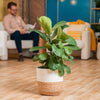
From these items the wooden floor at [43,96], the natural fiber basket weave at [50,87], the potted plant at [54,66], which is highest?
the potted plant at [54,66]

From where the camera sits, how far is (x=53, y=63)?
200 cm

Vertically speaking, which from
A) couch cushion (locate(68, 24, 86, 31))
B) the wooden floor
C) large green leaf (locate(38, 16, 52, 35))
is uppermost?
couch cushion (locate(68, 24, 86, 31))

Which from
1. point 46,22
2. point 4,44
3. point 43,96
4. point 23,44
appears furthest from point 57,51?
point 23,44

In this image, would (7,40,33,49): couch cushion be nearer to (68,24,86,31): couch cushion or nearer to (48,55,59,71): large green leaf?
(68,24,86,31): couch cushion

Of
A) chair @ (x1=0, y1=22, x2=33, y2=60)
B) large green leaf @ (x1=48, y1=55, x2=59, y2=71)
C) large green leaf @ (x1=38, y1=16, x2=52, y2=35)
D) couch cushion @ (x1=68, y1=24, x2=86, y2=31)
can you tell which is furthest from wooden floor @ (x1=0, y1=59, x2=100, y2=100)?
couch cushion @ (x1=68, y1=24, x2=86, y2=31)

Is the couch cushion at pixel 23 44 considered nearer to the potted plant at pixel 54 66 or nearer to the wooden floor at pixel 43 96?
the wooden floor at pixel 43 96

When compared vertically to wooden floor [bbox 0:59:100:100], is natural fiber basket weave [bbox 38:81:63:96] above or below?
above

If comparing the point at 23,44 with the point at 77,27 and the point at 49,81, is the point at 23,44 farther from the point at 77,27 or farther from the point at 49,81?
the point at 49,81

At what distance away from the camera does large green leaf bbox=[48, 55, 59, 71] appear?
197cm

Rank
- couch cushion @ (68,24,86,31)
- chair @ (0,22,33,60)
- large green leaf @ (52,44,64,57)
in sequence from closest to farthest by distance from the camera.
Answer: large green leaf @ (52,44,64,57), chair @ (0,22,33,60), couch cushion @ (68,24,86,31)

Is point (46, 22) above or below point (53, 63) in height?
above

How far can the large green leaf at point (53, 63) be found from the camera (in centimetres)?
197

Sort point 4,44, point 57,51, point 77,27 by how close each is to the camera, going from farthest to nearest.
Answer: point 77,27, point 4,44, point 57,51

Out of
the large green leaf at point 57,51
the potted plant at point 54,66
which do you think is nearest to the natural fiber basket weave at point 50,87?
the potted plant at point 54,66
